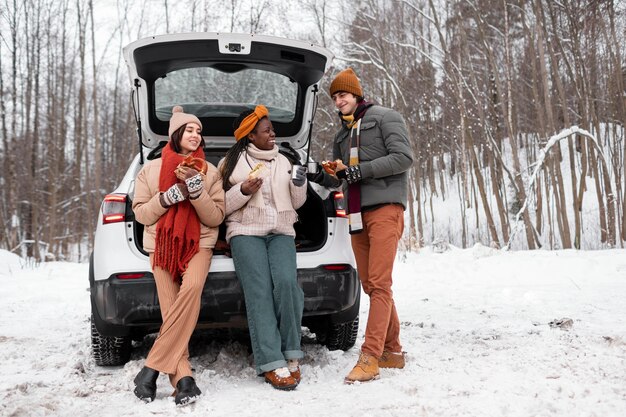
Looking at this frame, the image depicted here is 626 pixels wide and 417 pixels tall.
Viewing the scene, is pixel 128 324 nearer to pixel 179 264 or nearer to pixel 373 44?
pixel 179 264

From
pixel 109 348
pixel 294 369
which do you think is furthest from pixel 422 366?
pixel 109 348

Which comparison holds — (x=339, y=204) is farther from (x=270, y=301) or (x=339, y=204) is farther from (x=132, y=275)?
(x=132, y=275)

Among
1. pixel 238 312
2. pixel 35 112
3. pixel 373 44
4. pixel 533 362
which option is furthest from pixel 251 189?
pixel 35 112

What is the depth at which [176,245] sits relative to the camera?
316 centimetres

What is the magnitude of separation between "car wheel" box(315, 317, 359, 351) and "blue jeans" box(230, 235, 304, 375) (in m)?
0.62

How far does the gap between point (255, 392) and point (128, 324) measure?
882mm

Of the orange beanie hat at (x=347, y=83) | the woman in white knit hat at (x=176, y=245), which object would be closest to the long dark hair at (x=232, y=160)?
the woman in white knit hat at (x=176, y=245)

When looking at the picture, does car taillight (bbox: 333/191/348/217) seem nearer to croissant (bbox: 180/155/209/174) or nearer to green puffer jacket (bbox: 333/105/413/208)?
green puffer jacket (bbox: 333/105/413/208)

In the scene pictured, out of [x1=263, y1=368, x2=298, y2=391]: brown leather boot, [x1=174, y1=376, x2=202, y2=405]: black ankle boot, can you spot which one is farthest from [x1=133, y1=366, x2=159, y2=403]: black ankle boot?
[x1=263, y1=368, x2=298, y2=391]: brown leather boot

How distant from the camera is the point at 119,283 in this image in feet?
10.4

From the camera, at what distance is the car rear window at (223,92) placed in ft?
13.3

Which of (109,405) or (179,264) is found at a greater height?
(179,264)

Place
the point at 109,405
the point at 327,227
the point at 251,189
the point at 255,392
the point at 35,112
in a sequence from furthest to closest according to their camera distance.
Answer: the point at 35,112
the point at 327,227
the point at 251,189
the point at 255,392
the point at 109,405

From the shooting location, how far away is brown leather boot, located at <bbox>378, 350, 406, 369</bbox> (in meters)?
3.59
